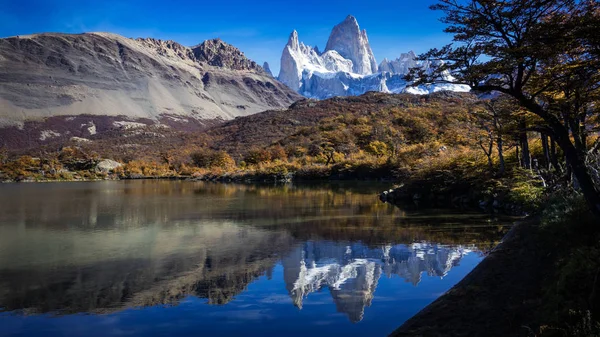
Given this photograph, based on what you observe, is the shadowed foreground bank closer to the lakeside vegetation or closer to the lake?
the lakeside vegetation

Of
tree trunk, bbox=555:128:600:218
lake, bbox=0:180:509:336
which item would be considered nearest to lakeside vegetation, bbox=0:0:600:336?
tree trunk, bbox=555:128:600:218

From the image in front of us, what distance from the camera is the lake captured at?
7.15 meters

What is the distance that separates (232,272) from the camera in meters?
10.1

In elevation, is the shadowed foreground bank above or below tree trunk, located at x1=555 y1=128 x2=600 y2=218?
below

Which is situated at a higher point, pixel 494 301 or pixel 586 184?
pixel 586 184

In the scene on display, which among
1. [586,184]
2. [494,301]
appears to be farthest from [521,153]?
[494,301]

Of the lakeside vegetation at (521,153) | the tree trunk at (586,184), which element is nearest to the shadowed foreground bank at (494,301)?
the lakeside vegetation at (521,153)

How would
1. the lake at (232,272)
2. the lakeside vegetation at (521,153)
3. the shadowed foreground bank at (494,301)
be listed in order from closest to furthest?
1. the shadowed foreground bank at (494,301)
2. the lakeside vegetation at (521,153)
3. the lake at (232,272)

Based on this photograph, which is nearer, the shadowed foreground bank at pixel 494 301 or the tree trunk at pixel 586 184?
the shadowed foreground bank at pixel 494 301

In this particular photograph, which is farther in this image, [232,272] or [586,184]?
[232,272]

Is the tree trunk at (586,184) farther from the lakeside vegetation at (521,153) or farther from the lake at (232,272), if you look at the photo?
the lake at (232,272)

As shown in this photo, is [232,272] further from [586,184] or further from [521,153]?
[521,153]

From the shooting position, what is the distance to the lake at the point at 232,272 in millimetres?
7152

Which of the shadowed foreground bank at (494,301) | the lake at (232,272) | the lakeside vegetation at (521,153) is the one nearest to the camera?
the shadowed foreground bank at (494,301)
